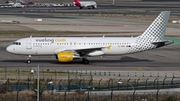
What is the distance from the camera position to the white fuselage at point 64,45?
72.9 m

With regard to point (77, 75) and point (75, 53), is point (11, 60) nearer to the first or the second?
point (75, 53)

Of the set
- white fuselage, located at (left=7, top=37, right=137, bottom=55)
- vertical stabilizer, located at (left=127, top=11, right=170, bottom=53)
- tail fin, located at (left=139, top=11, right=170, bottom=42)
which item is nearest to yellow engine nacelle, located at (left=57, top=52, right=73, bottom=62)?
white fuselage, located at (left=7, top=37, right=137, bottom=55)

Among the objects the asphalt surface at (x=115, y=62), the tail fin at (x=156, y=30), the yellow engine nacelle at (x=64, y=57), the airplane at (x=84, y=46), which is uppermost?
the tail fin at (x=156, y=30)

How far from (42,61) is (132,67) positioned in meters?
13.7

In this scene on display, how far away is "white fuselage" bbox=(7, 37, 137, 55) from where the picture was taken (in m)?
72.9

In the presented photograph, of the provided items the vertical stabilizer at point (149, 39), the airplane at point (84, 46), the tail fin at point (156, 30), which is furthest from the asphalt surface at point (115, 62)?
the tail fin at point (156, 30)

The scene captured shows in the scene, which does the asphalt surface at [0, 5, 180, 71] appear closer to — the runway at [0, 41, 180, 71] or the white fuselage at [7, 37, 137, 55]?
the runway at [0, 41, 180, 71]

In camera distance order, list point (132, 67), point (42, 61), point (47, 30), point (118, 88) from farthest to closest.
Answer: point (47, 30) < point (42, 61) < point (132, 67) < point (118, 88)

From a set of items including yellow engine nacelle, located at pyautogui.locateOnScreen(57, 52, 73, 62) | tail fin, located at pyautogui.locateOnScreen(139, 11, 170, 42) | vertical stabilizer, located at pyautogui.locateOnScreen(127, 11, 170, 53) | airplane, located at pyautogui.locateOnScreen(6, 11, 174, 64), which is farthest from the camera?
tail fin, located at pyautogui.locateOnScreen(139, 11, 170, 42)

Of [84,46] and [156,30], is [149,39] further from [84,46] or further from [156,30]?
[84,46]

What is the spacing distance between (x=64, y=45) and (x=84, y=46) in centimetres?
284

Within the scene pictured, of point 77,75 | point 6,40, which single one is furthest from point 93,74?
point 6,40

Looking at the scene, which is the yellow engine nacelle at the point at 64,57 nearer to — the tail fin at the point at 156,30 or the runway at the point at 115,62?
the runway at the point at 115,62

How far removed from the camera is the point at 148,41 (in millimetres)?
74000
